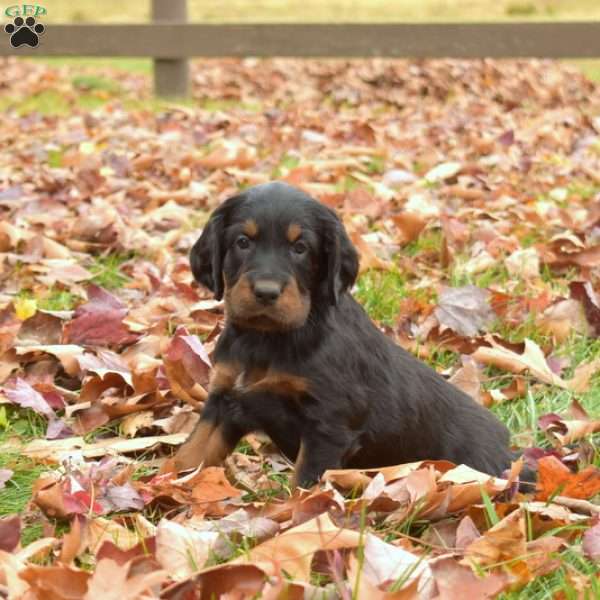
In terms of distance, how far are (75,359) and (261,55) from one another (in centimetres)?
669

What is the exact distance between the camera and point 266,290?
2869 millimetres

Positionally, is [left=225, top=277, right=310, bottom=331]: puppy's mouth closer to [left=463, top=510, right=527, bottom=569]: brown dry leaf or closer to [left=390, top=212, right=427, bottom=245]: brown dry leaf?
[left=463, top=510, right=527, bottom=569]: brown dry leaf

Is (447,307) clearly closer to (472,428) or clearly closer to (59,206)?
(472,428)

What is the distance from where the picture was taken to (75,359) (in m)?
3.83

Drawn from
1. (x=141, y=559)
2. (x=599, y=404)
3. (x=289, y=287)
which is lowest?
(x=599, y=404)

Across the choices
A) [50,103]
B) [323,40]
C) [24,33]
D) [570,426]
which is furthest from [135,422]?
[50,103]

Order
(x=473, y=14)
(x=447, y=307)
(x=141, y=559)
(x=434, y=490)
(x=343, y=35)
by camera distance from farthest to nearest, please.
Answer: (x=473, y=14) < (x=343, y=35) < (x=447, y=307) < (x=434, y=490) < (x=141, y=559)

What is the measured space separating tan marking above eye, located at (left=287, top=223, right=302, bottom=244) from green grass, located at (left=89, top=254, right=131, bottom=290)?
1.98m

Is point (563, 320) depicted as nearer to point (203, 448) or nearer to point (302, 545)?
point (203, 448)

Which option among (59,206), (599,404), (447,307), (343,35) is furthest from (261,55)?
(599,404)

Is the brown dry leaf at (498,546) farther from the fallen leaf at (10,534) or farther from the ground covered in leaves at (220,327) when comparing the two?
the fallen leaf at (10,534)

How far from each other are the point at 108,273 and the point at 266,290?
7.34ft

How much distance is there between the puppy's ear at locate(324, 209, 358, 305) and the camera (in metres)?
3.12

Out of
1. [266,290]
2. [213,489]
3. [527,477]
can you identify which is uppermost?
[266,290]
